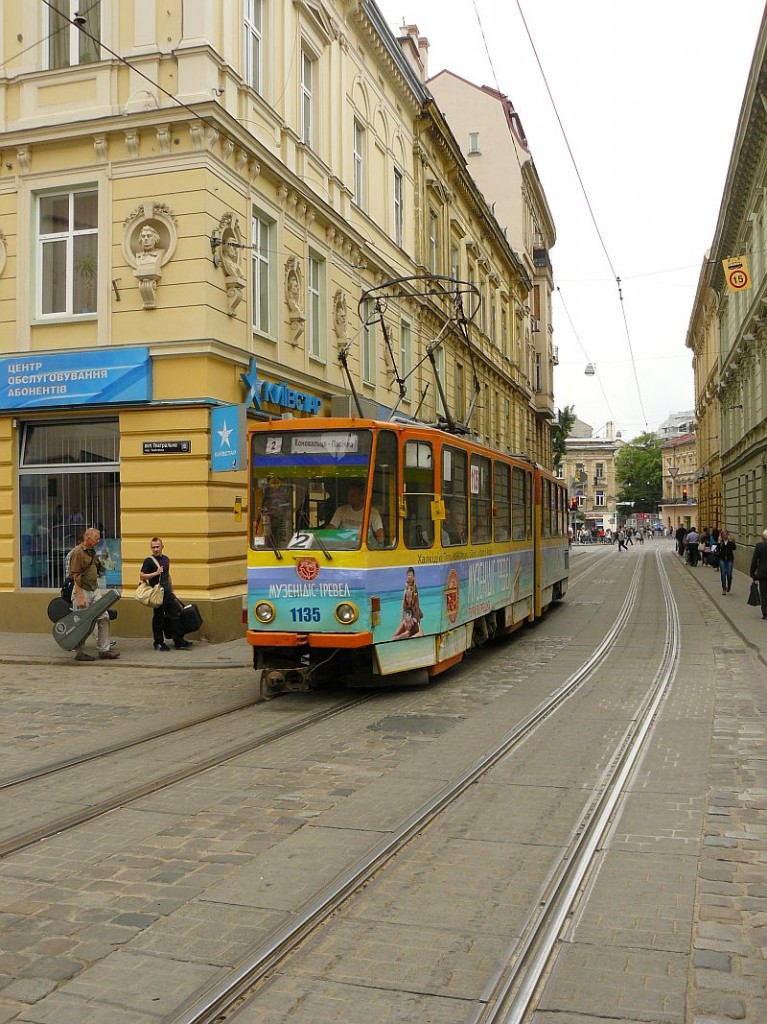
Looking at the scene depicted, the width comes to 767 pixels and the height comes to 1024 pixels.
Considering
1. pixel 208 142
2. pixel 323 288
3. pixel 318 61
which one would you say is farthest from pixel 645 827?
pixel 318 61

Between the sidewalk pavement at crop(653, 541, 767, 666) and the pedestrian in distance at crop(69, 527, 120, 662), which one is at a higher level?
the pedestrian in distance at crop(69, 527, 120, 662)

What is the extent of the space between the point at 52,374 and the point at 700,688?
1133 cm

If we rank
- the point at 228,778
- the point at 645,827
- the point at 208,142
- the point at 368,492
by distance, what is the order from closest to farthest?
the point at 645,827 < the point at 228,778 < the point at 368,492 < the point at 208,142

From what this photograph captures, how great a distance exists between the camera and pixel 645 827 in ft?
19.5

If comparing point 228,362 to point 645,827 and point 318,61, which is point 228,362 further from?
point 645,827

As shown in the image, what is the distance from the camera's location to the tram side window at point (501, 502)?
14.5 meters

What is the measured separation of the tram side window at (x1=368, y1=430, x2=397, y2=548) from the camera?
10516mm

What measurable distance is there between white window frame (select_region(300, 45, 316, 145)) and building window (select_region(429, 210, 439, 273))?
32.2 feet

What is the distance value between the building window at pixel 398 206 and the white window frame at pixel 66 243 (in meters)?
11.6

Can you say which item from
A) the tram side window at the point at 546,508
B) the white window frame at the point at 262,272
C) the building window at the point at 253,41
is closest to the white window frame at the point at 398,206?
the white window frame at the point at 262,272

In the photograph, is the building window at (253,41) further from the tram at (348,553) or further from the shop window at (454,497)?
the tram at (348,553)

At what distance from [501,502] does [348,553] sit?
5.09 metres

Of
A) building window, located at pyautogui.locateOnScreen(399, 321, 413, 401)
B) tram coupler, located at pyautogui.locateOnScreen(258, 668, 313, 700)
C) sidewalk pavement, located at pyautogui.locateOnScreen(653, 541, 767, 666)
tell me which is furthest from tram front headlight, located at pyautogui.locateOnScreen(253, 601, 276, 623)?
building window, located at pyautogui.locateOnScreen(399, 321, 413, 401)

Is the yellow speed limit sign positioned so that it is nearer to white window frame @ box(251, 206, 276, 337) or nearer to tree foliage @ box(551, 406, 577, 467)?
white window frame @ box(251, 206, 276, 337)
